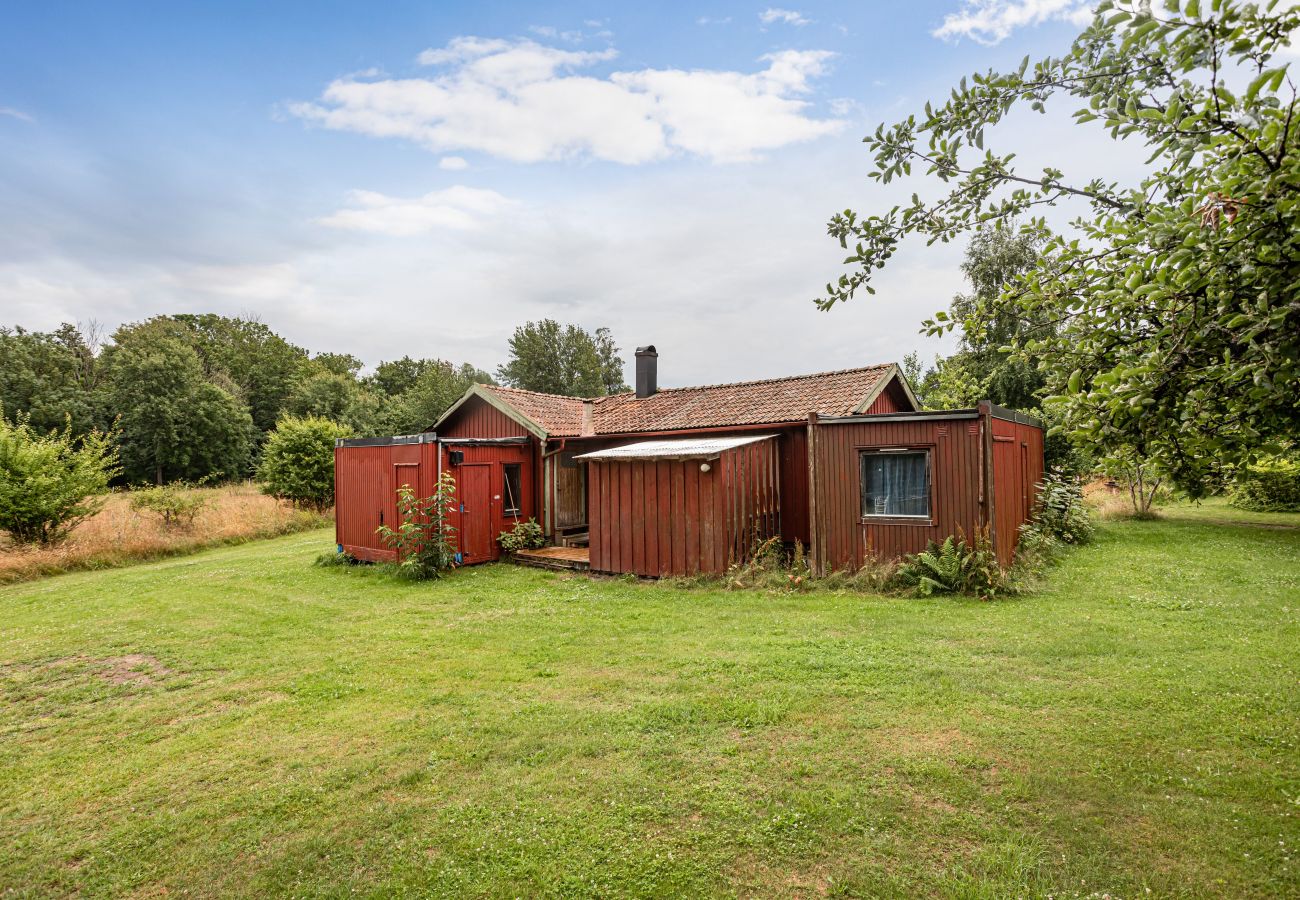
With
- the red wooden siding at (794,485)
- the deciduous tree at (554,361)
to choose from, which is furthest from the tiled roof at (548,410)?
the deciduous tree at (554,361)

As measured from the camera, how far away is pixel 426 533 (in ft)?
35.8

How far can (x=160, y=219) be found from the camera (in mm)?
14234

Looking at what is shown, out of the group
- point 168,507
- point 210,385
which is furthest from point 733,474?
point 210,385

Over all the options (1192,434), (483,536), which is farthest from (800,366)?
(1192,434)

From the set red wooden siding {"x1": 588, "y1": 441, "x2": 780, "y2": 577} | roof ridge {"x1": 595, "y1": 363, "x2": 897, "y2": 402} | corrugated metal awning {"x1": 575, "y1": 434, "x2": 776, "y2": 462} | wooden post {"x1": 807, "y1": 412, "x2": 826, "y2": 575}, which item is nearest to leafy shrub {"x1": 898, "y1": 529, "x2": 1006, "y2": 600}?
wooden post {"x1": 807, "y1": 412, "x2": 826, "y2": 575}

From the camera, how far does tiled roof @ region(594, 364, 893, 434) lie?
11.0 meters

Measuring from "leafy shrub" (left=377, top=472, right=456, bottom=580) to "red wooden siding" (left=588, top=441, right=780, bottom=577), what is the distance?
2.76 m

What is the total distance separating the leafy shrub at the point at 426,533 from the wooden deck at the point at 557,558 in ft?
4.62

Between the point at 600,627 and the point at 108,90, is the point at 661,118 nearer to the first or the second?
the point at 600,627

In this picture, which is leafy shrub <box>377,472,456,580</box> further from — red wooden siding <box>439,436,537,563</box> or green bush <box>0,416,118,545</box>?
green bush <box>0,416,118,545</box>

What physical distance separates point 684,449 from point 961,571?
4.58 m

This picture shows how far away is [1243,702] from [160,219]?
67.7 ft

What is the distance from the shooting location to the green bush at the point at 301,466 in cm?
2014

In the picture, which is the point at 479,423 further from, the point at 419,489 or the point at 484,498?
the point at 419,489
